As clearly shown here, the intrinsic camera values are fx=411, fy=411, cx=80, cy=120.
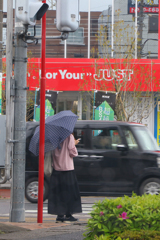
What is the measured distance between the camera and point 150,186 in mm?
9492

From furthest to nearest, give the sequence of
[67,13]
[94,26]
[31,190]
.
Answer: [94,26], [31,190], [67,13]

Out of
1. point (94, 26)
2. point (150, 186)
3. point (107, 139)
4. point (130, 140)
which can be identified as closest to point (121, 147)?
point (130, 140)

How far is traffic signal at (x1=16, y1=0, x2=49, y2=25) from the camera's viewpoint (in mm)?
5781

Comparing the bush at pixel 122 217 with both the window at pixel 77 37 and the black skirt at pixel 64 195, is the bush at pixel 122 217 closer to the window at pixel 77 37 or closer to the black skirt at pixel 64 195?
the black skirt at pixel 64 195

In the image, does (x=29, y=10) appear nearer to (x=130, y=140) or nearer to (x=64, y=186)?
(x=64, y=186)

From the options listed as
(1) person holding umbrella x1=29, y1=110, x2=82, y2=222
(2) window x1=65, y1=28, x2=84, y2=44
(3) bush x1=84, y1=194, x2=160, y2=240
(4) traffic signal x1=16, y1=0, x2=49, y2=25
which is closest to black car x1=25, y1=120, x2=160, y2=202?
(1) person holding umbrella x1=29, y1=110, x2=82, y2=222

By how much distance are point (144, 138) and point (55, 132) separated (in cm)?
342

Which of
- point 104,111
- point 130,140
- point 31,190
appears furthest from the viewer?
point 104,111

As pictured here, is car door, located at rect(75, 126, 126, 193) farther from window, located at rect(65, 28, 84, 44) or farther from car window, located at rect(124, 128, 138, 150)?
window, located at rect(65, 28, 84, 44)

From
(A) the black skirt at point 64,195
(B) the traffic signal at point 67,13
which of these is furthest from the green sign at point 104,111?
(B) the traffic signal at point 67,13

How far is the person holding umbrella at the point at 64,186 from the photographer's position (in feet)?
22.7

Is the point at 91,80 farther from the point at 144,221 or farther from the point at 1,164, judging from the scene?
the point at 144,221

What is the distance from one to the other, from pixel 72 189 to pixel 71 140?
2.73ft

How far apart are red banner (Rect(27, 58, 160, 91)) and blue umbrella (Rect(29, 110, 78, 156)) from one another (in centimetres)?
1136
